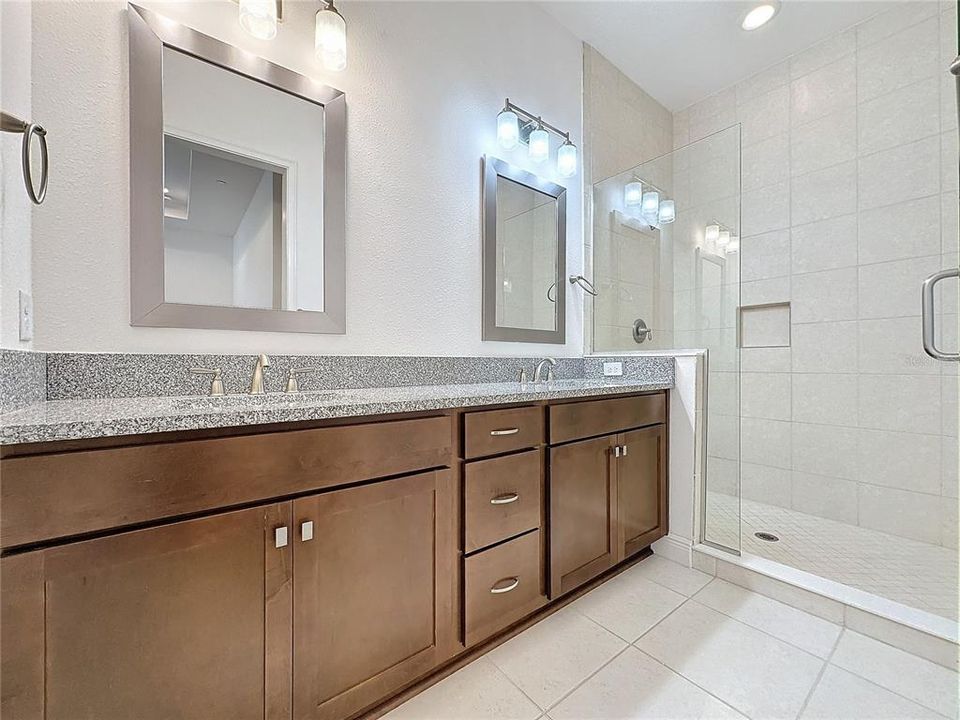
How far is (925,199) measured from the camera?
212cm

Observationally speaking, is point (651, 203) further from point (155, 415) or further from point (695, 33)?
point (155, 415)

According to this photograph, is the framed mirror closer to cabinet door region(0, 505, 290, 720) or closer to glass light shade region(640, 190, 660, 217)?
glass light shade region(640, 190, 660, 217)

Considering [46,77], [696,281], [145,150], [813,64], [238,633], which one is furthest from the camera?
[813,64]

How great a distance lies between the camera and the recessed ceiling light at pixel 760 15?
7.10 feet

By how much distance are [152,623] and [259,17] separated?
1.64m

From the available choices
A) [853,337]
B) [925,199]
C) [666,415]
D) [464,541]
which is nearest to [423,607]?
[464,541]

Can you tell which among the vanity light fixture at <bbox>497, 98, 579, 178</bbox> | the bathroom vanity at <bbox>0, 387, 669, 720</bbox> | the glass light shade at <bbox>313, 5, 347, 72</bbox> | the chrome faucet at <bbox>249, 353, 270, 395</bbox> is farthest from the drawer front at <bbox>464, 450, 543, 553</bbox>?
the vanity light fixture at <bbox>497, 98, 579, 178</bbox>

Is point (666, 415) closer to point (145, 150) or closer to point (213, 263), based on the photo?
point (213, 263)

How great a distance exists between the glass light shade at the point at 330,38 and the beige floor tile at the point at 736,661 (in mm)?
2283

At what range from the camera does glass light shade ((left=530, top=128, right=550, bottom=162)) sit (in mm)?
2180

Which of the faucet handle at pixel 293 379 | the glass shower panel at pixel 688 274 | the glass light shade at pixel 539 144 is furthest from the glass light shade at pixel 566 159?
the faucet handle at pixel 293 379

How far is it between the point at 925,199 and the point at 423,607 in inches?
120

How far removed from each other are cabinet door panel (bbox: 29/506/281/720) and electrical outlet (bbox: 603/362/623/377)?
1.89 metres

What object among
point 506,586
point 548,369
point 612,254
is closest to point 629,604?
point 506,586
